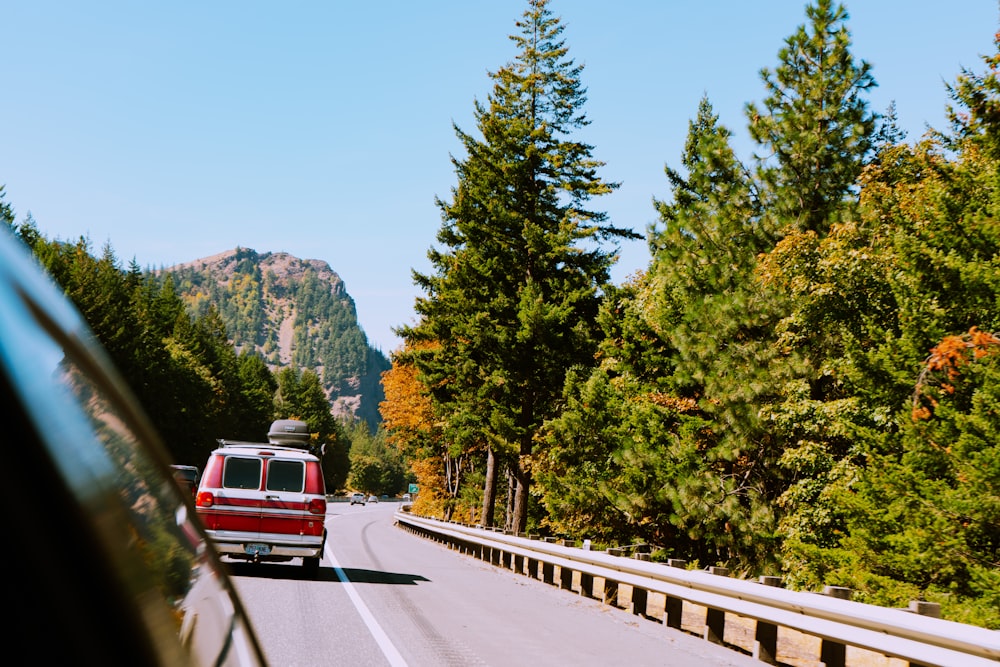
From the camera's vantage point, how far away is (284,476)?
631 inches

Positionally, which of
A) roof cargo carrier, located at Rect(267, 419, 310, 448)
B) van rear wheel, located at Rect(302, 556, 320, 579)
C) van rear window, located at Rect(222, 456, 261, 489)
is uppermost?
roof cargo carrier, located at Rect(267, 419, 310, 448)

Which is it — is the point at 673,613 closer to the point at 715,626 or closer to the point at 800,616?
the point at 715,626

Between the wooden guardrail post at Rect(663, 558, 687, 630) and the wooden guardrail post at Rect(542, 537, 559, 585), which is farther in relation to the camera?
the wooden guardrail post at Rect(542, 537, 559, 585)

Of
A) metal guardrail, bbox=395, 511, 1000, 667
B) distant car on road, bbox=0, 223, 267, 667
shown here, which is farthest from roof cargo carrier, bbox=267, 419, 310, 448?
distant car on road, bbox=0, 223, 267, 667

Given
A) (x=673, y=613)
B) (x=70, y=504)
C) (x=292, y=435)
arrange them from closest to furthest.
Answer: (x=70, y=504)
(x=673, y=613)
(x=292, y=435)

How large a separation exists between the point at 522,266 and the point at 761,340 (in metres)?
13.0

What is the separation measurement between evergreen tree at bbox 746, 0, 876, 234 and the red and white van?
18.6 metres

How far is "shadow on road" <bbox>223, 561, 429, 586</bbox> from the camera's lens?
16.6 metres

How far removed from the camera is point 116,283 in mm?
80562

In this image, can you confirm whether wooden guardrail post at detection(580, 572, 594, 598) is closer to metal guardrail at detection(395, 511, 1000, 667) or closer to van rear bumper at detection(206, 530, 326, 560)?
metal guardrail at detection(395, 511, 1000, 667)

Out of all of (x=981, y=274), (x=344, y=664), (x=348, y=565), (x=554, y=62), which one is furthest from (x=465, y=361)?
(x=344, y=664)

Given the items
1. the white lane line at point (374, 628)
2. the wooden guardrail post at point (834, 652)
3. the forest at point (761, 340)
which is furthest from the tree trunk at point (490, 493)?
the wooden guardrail post at point (834, 652)

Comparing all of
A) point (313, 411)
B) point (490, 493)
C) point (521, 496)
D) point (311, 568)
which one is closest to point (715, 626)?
point (311, 568)

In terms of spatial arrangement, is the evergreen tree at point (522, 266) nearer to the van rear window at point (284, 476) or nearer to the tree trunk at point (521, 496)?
the tree trunk at point (521, 496)
